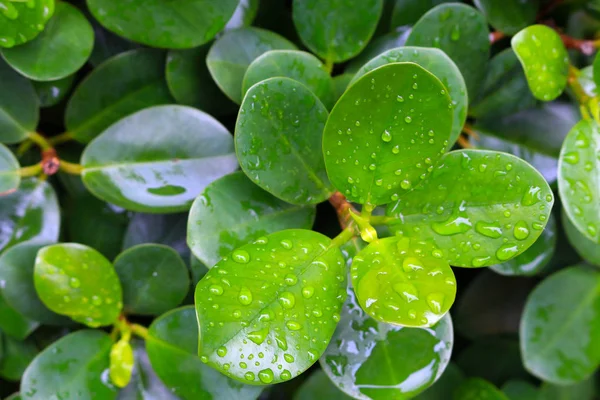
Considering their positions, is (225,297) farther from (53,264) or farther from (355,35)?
(355,35)

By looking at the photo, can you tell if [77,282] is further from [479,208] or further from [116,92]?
[479,208]

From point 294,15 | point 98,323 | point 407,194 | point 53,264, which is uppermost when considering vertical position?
point 294,15

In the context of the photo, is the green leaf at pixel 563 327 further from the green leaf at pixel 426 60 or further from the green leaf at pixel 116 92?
the green leaf at pixel 116 92

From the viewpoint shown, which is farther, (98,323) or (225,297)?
→ (98,323)

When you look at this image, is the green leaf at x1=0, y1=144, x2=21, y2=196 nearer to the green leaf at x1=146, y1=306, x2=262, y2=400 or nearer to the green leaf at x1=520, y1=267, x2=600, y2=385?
the green leaf at x1=146, y1=306, x2=262, y2=400

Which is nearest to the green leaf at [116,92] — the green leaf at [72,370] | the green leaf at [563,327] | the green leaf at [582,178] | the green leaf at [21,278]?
the green leaf at [21,278]

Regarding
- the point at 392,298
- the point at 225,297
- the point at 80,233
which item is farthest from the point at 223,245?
the point at 80,233
